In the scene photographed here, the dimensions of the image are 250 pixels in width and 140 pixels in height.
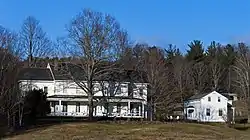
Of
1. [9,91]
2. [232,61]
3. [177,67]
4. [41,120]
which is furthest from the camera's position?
[232,61]

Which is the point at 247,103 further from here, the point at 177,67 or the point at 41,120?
the point at 41,120

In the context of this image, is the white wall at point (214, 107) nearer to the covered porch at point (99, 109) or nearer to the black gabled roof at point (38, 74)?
the covered porch at point (99, 109)

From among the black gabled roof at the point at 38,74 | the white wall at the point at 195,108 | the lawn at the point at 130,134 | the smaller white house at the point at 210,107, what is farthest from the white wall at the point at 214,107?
the lawn at the point at 130,134

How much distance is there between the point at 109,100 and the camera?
225 feet

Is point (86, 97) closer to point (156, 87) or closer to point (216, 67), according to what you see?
point (156, 87)

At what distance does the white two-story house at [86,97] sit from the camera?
67.8m

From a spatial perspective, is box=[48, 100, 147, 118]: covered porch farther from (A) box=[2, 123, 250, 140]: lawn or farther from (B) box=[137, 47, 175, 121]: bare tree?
(A) box=[2, 123, 250, 140]: lawn

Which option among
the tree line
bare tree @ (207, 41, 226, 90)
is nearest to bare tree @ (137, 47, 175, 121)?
the tree line

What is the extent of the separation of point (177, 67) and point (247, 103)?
20.9 metres

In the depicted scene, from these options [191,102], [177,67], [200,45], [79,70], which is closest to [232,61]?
[200,45]

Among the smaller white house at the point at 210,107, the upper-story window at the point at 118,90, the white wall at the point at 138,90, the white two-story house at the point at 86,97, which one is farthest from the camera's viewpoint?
the smaller white house at the point at 210,107

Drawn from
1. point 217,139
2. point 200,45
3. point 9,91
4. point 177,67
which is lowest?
point 217,139

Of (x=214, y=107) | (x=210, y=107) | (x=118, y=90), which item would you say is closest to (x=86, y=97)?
(x=118, y=90)

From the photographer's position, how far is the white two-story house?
67.8 metres
